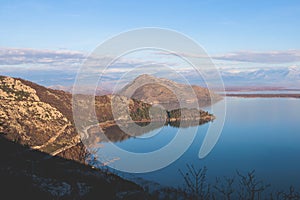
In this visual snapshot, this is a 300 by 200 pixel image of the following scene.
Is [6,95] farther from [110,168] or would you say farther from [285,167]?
[285,167]

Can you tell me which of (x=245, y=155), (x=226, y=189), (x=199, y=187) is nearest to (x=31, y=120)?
(x=199, y=187)

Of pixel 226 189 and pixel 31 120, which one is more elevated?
pixel 31 120

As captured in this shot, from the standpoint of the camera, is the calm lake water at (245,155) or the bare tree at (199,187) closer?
the bare tree at (199,187)

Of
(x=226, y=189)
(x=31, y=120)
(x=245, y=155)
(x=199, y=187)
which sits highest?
(x=31, y=120)

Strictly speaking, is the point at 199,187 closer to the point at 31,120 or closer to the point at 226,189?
the point at 226,189

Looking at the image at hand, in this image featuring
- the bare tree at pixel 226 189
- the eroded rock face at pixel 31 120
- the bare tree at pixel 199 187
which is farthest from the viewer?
the eroded rock face at pixel 31 120

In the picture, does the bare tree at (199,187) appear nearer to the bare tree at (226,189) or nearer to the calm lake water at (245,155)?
the bare tree at (226,189)

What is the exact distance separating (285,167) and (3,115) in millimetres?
63279

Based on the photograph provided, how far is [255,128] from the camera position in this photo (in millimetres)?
94562

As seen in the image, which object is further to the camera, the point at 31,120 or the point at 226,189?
the point at 31,120

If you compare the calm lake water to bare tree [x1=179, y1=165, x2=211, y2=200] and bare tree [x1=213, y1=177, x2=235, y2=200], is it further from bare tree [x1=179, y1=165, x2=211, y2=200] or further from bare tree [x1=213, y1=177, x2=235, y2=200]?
bare tree [x1=213, y1=177, x2=235, y2=200]

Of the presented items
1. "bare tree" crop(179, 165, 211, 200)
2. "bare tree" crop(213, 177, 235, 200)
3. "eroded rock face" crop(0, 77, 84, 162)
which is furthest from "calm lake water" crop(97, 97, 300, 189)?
"eroded rock face" crop(0, 77, 84, 162)

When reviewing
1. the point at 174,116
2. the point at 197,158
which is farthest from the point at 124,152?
the point at 174,116

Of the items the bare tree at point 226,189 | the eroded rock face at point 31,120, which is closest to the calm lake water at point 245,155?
the bare tree at point 226,189
